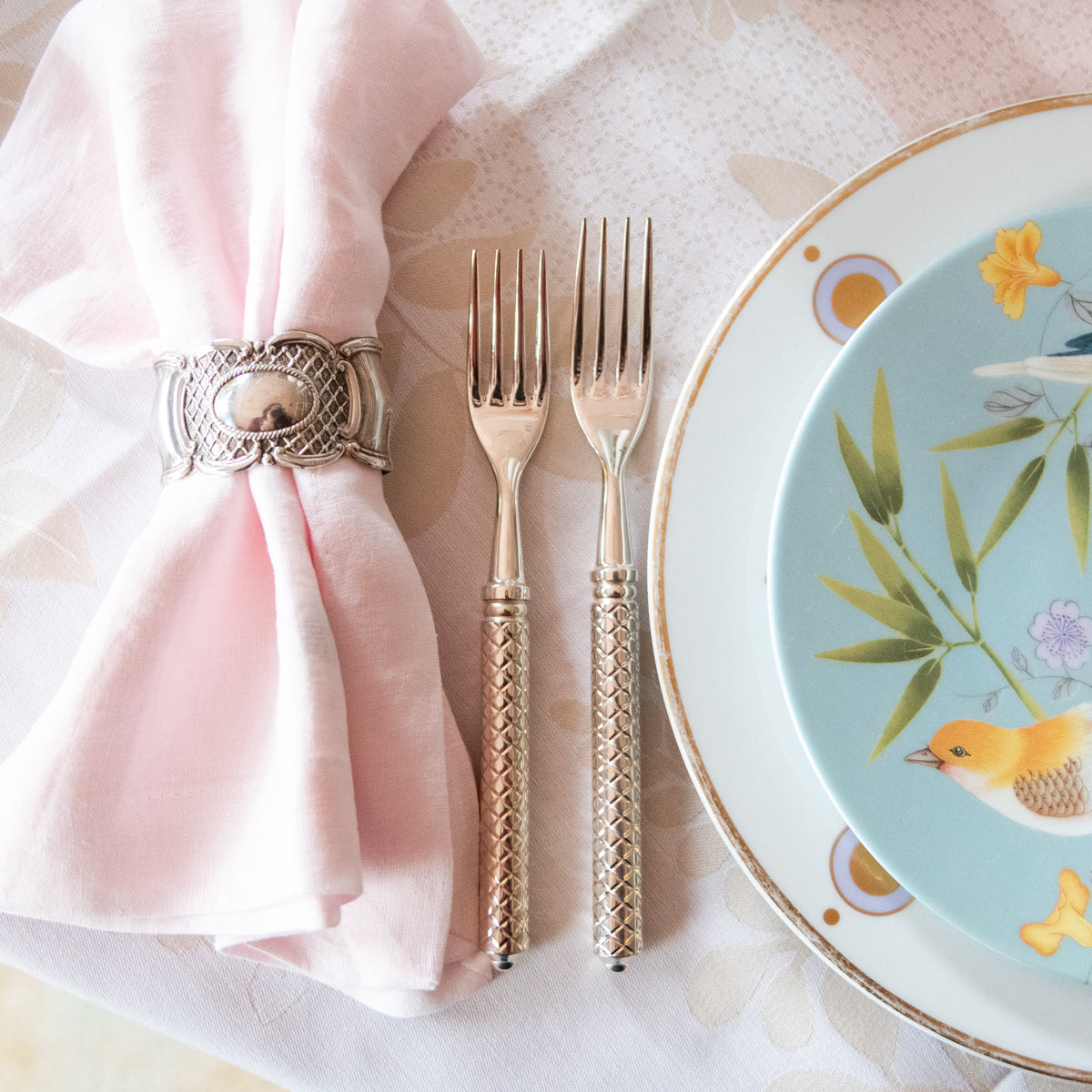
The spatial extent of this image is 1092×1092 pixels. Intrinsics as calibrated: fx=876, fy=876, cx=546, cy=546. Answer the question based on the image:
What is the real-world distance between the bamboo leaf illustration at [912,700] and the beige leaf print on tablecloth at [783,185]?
0.91ft

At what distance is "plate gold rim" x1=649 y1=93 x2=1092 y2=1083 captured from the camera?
1.41ft

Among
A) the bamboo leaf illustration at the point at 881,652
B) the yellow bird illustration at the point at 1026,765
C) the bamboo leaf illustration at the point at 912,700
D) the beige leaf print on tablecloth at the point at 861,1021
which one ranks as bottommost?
the beige leaf print on tablecloth at the point at 861,1021

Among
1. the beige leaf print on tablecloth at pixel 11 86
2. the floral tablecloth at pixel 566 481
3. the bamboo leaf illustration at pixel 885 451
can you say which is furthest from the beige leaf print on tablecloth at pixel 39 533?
the bamboo leaf illustration at pixel 885 451

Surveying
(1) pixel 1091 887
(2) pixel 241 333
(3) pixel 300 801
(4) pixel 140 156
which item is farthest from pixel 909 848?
(4) pixel 140 156

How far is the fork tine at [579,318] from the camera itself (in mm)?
499

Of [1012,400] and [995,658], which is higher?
[1012,400]

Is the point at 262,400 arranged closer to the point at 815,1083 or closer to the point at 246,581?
the point at 246,581

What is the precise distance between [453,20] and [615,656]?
0.37 meters

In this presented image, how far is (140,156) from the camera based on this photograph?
18.5 inches

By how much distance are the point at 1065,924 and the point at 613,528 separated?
28cm

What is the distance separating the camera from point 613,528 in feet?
1.58

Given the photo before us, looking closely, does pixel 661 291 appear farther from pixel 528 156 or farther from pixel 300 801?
pixel 300 801

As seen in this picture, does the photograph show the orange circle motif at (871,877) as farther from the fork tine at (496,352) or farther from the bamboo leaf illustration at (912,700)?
the fork tine at (496,352)

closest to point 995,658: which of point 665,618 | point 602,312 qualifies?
point 665,618
